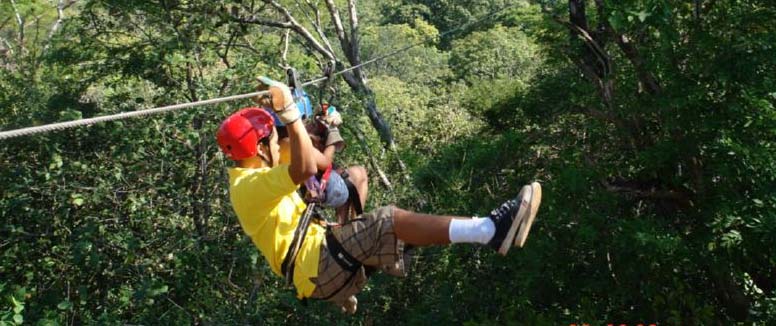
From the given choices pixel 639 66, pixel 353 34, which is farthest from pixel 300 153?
pixel 353 34

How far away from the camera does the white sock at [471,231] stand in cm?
285

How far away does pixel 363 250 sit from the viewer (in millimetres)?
3053

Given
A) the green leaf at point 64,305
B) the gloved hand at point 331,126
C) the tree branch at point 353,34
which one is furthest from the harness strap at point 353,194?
the tree branch at point 353,34

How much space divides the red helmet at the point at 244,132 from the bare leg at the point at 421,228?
0.60m


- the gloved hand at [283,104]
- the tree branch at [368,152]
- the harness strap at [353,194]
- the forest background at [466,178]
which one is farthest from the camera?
the tree branch at [368,152]

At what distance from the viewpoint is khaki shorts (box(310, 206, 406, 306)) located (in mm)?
3008

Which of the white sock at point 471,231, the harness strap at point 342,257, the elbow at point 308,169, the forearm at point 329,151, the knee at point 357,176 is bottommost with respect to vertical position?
the knee at point 357,176

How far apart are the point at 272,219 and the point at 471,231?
2.64 ft

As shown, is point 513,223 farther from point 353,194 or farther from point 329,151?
point 353,194

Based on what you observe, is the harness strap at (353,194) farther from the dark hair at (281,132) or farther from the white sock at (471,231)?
the white sock at (471,231)

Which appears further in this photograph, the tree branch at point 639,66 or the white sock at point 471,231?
the tree branch at point 639,66

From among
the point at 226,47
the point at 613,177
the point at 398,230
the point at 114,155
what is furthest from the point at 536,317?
the point at 226,47

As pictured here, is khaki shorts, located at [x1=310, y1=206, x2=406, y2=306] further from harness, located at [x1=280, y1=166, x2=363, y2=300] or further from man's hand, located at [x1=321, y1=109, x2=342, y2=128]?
man's hand, located at [x1=321, y1=109, x2=342, y2=128]

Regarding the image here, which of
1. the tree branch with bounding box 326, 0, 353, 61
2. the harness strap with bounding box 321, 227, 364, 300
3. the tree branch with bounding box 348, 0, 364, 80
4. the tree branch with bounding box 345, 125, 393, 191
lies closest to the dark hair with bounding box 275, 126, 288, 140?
the harness strap with bounding box 321, 227, 364, 300
